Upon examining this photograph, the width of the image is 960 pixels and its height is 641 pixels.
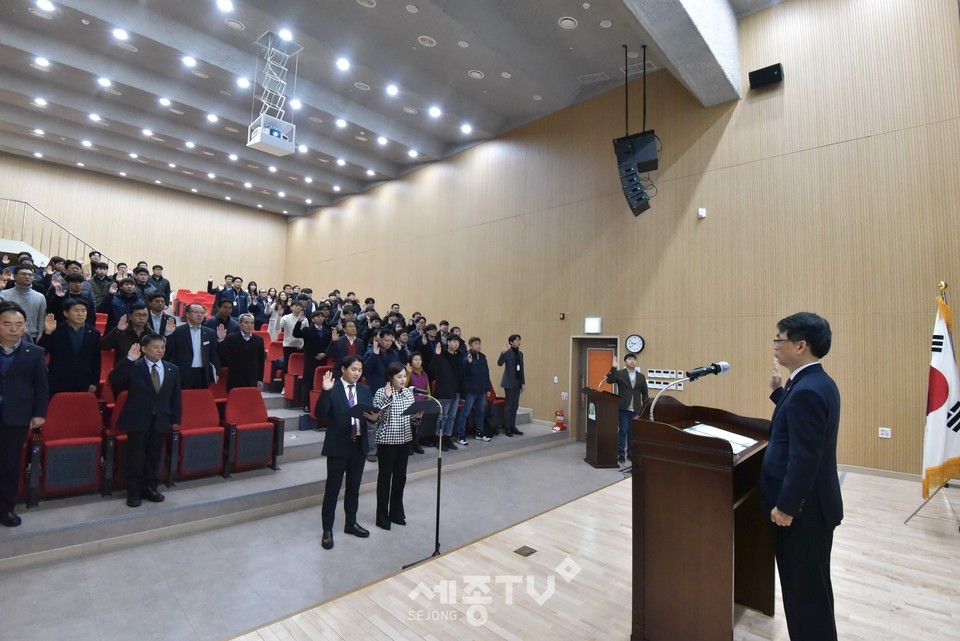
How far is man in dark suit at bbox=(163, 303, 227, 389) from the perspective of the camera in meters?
4.44

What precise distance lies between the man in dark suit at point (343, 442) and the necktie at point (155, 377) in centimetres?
134

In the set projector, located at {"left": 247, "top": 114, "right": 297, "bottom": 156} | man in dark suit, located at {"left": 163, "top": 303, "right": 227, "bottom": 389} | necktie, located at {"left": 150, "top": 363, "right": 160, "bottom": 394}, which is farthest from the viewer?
projector, located at {"left": 247, "top": 114, "right": 297, "bottom": 156}

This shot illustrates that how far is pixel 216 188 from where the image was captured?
13.0 m

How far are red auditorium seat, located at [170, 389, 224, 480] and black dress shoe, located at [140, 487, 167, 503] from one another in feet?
0.99

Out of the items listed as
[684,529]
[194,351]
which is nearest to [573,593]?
[684,529]

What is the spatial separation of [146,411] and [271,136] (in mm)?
4667

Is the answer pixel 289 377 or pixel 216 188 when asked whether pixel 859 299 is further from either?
pixel 216 188

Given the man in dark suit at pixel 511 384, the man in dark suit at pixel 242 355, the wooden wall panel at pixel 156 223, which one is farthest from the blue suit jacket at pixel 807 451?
the wooden wall panel at pixel 156 223

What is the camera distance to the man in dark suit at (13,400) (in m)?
2.96

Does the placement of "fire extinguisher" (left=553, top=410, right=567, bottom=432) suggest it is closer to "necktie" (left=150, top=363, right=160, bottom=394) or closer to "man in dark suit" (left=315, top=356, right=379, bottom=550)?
"man in dark suit" (left=315, top=356, right=379, bottom=550)

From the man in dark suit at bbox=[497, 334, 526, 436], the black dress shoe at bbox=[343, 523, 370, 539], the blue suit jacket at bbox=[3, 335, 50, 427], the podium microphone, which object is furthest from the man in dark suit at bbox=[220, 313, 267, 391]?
the podium microphone

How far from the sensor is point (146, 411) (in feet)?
11.7

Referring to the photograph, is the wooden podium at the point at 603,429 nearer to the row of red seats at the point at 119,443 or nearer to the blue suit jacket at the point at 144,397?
the row of red seats at the point at 119,443

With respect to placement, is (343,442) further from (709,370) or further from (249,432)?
(709,370)
